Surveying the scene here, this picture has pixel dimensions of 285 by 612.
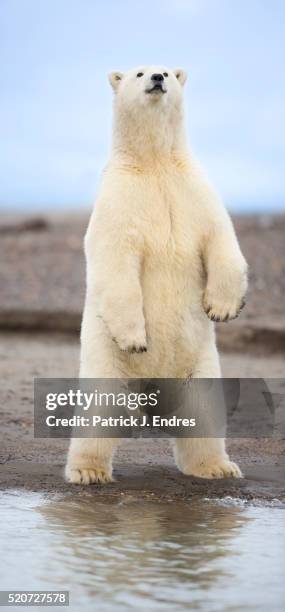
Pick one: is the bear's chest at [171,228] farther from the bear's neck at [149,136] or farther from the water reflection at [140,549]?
the water reflection at [140,549]

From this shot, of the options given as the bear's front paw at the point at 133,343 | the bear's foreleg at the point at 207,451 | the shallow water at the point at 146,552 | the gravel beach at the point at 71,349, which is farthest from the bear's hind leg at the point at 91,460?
the bear's front paw at the point at 133,343

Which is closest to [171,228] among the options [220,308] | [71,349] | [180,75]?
[220,308]

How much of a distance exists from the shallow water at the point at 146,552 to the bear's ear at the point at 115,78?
2377 mm

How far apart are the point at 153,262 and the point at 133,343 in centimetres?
47

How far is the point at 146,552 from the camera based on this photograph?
4.84 meters

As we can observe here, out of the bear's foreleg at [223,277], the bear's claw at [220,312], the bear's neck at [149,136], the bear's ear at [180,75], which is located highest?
the bear's ear at [180,75]

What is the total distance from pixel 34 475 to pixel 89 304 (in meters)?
1.07

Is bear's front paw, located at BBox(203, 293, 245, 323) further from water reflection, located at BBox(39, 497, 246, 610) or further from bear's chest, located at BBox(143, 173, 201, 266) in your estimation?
water reflection, located at BBox(39, 497, 246, 610)

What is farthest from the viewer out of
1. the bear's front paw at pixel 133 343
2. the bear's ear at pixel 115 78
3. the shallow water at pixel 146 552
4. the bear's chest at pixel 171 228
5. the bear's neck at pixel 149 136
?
the bear's ear at pixel 115 78

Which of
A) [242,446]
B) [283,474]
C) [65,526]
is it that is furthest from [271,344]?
[65,526]

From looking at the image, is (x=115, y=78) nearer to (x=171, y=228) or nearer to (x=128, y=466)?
(x=171, y=228)

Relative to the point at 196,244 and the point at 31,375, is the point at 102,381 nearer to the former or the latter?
the point at 196,244

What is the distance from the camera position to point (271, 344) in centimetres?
1228

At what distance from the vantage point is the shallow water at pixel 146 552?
4.24 m
